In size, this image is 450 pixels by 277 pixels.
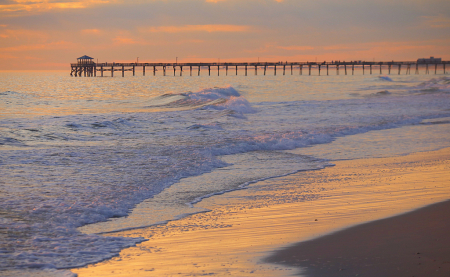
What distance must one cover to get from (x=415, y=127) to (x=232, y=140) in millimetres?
8448

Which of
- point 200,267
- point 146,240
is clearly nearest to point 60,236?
point 146,240

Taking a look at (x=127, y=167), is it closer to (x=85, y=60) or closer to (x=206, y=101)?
(x=206, y=101)

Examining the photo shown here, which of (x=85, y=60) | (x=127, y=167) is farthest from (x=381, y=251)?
(x=85, y=60)

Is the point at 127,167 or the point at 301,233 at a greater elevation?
the point at 127,167

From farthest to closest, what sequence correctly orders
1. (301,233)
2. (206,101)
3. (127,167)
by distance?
(206,101), (127,167), (301,233)

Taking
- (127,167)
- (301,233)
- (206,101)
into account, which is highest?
(206,101)

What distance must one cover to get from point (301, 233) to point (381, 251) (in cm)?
95

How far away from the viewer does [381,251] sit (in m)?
4.27

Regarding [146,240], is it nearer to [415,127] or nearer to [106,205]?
[106,205]

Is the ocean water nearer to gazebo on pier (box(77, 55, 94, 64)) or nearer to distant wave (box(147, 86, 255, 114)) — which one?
distant wave (box(147, 86, 255, 114))

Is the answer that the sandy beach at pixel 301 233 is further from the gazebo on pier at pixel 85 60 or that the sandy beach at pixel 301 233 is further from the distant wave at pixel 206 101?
the gazebo on pier at pixel 85 60

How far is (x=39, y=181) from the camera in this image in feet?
23.1

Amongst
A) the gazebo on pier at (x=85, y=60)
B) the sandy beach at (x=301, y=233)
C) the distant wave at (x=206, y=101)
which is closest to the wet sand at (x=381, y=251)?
the sandy beach at (x=301, y=233)

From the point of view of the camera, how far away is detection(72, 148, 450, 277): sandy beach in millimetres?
3928
